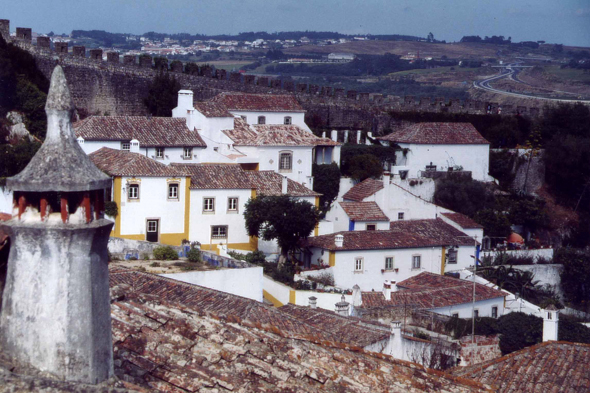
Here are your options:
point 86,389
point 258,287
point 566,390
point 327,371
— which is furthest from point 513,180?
point 86,389

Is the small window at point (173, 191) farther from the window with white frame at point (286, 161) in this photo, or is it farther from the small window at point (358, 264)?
the window with white frame at point (286, 161)

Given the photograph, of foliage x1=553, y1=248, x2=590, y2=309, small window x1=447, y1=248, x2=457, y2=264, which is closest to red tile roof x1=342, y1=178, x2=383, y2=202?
small window x1=447, y1=248, x2=457, y2=264

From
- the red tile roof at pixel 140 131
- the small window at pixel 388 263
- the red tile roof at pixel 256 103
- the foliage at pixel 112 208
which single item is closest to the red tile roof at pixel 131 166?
the foliage at pixel 112 208

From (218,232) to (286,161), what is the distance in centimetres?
569

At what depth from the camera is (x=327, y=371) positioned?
600 cm

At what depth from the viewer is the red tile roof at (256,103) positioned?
32656mm

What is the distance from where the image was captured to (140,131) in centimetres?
2864

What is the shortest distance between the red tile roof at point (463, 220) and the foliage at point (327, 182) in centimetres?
356

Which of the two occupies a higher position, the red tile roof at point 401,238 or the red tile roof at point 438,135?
the red tile roof at point 438,135

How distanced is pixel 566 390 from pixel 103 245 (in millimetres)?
7111

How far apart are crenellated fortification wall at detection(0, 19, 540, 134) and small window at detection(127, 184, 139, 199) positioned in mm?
11373

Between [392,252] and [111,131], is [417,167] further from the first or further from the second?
[111,131]

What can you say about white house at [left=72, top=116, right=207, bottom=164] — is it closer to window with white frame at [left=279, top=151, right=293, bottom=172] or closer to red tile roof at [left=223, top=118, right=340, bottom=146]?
red tile roof at [left=223, top=118, right=340, bottom=146]

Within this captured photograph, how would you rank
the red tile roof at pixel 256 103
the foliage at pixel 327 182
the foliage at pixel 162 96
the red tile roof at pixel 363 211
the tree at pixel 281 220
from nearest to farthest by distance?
1. the tree at pixel 281 220
2. the red tile roof at pixel 363 211
3. the foliage at pixel 327 182
4. the red tile roof at pixel 256 103
5. the foliage at pixel 162 96
